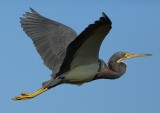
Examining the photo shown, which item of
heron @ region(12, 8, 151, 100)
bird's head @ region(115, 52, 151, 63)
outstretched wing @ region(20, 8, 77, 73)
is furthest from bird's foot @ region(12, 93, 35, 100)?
bird's head @ region(115, 52, 151, 63)

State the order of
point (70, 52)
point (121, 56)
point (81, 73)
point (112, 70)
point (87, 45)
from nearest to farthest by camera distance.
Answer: point (87, 45)
point (70, 52)
point (81, 73)
point (112, 70)
point (121, 56)

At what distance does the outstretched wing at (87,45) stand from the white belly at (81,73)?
0.10 meters

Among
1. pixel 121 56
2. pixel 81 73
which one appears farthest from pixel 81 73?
pixel 121 56

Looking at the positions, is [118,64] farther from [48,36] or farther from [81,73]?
[48,36]

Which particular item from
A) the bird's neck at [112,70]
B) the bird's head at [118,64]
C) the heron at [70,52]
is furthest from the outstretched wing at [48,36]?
the bird's head at [118,64]

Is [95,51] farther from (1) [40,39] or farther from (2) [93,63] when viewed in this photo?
(1) [40,39]

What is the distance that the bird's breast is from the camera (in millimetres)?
12539

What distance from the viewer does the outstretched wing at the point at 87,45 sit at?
1063 centimetres

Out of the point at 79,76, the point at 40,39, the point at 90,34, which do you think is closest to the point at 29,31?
the point at 40,39

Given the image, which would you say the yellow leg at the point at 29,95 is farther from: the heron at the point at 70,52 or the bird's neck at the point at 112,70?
the bird's neck at the point at 112,70

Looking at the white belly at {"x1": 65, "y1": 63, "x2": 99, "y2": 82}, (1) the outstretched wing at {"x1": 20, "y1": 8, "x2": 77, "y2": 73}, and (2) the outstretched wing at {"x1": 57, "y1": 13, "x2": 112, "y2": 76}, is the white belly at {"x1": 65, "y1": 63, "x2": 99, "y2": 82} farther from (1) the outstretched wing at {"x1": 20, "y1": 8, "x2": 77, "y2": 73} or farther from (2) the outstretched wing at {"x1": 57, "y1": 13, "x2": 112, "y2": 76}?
(1) the outstretched wing at {"x1": 20, "y1": 8, "x2": 77, "y2": 73}

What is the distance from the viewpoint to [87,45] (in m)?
11.6

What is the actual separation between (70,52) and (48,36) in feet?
7.73

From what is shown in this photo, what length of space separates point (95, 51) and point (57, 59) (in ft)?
5.17
